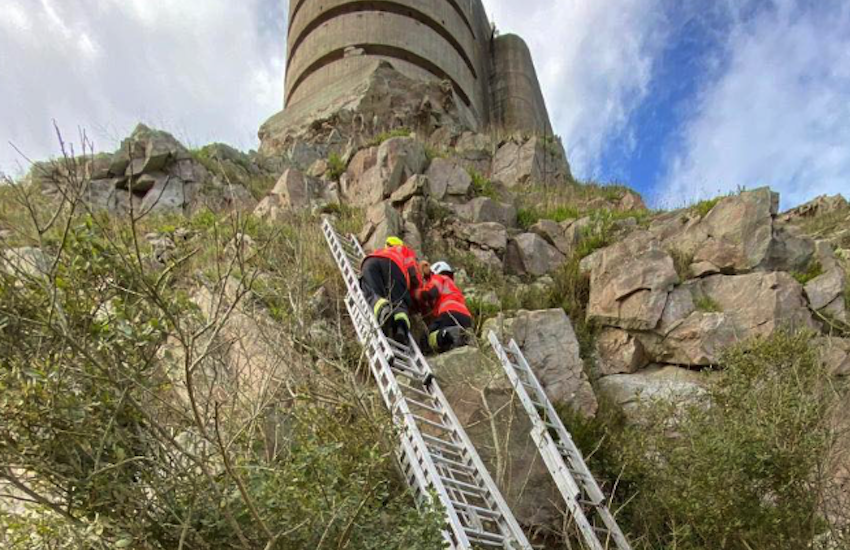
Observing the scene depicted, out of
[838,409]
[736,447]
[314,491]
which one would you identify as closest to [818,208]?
[838,409]

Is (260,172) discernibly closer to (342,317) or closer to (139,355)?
(342,317)

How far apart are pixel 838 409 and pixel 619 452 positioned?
132 centimetres

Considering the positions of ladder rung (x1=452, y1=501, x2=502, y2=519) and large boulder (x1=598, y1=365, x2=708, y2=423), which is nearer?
ladder rung (x1=452, y1=501, x2=502, y2=519)

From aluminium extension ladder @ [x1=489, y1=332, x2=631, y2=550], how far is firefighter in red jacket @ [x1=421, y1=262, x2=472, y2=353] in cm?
59

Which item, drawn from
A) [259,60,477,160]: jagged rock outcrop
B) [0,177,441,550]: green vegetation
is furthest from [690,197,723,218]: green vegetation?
[259,60,477,160]: jagged rock outcrop

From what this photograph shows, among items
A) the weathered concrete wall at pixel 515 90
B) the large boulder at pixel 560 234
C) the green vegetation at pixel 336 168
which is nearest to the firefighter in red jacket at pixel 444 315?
the large boulder at pixel 560 234

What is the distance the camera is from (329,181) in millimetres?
9297

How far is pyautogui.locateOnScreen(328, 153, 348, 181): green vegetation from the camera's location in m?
9.39

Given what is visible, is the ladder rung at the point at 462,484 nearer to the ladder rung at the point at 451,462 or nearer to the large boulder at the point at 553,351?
the ladder rung at the point at 451,462

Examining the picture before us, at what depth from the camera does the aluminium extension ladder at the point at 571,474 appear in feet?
11.1

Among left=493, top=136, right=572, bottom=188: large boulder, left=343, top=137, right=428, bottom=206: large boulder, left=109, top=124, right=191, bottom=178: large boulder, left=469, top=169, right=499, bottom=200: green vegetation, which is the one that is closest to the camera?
left=343, top=137, right=428, bottom=206: large boulder

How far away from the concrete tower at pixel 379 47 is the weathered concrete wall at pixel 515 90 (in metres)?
0.10

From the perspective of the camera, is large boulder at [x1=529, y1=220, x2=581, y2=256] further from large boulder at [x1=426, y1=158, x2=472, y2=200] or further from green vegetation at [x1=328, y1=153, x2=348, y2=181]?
green vegetation at [x1=328, y1=153, x2=348, y2=181]

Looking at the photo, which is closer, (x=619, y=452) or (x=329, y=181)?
(x=619, y=452)
